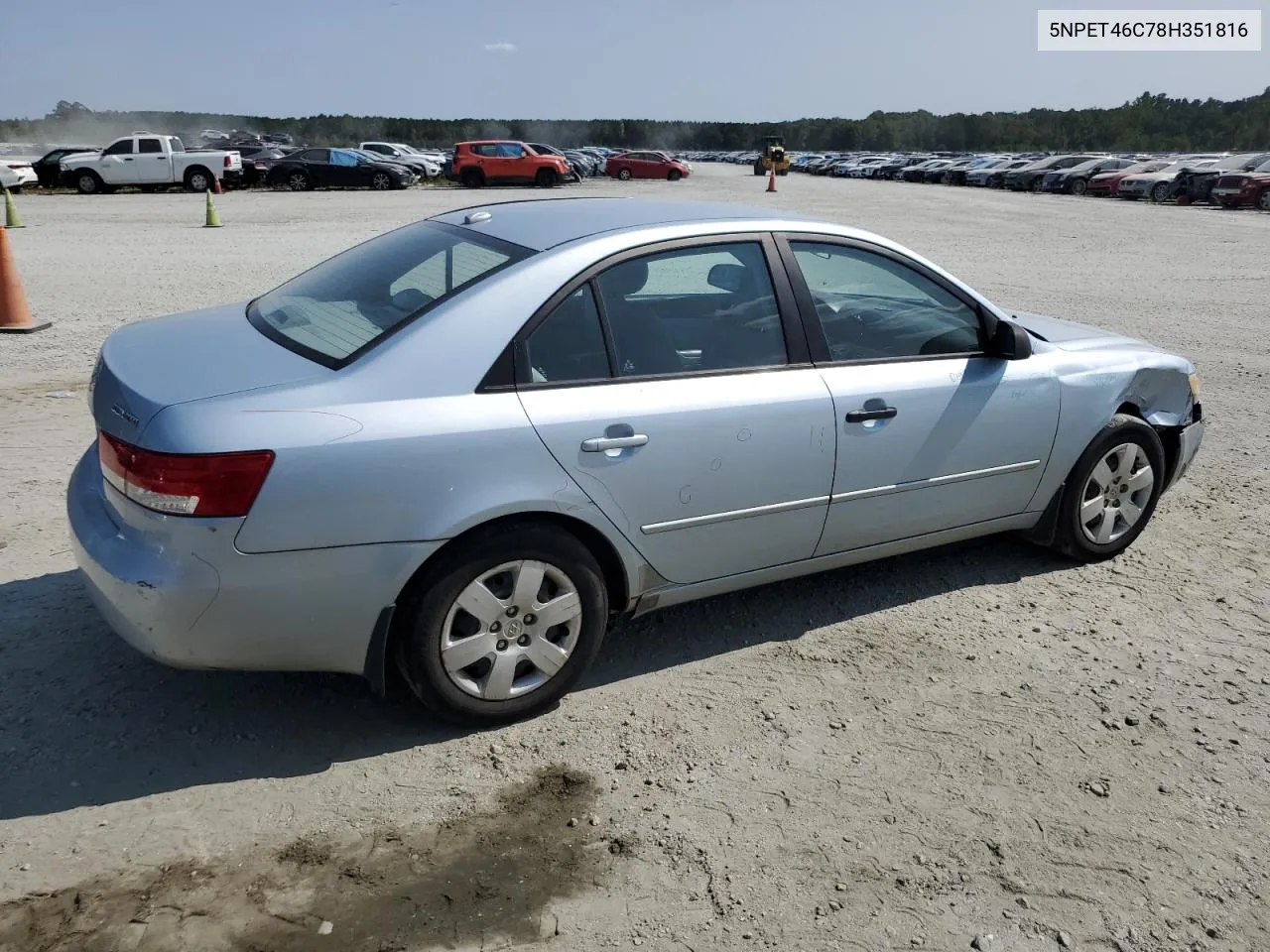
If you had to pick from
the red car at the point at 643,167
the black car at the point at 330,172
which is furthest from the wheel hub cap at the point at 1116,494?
the red car at the point at 643,167

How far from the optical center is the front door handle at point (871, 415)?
402 centimetres

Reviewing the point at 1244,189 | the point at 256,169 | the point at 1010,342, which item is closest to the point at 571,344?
the point at 1010,342

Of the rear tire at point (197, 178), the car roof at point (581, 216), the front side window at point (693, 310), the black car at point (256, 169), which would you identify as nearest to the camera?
the front side window at point (693, 310)

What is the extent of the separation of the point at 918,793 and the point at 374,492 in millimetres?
1892

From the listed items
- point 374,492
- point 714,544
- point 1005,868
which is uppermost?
point 374,492

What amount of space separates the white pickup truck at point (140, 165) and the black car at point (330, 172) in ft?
9.45

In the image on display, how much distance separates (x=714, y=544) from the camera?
3840mm

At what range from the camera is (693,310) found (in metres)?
4.10

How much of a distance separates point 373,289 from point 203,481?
3.70ft

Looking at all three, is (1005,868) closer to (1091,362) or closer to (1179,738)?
(1179,738)

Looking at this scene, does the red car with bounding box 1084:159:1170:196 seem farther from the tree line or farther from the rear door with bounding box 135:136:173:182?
the tree line

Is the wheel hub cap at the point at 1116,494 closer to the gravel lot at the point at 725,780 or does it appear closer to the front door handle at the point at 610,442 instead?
the gravel lot at the point at 725,780

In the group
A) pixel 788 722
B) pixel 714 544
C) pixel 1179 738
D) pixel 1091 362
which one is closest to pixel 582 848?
pixel 788 722

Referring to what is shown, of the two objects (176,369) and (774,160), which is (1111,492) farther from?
(774,160)
